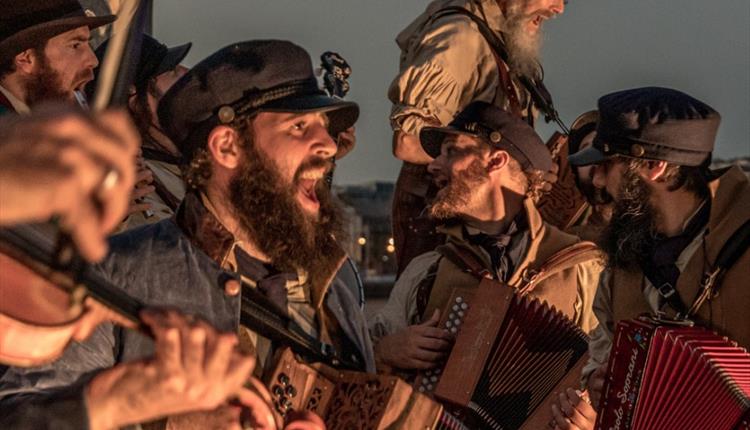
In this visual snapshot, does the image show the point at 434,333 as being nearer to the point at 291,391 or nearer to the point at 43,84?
the point at 43,84

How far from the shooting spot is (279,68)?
3859 millimetres

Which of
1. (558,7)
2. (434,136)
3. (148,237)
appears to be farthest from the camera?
(558,7)

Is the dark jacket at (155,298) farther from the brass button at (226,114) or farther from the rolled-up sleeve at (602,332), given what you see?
the rolled-up sleeve at (602,332)

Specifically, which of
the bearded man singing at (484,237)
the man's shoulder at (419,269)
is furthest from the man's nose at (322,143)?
the man's shoulder at (419,269)

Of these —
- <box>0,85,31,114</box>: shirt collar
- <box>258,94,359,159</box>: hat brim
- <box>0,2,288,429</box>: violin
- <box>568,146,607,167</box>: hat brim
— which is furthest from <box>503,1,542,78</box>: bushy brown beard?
<box>0,2,288,429</box>: violin

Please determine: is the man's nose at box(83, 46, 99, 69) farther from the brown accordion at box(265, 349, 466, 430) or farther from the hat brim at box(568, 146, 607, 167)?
the brown accordion at box(265, 349, 466, 430)

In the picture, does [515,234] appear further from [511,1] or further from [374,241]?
[374,241]

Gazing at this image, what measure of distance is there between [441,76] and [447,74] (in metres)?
0.03

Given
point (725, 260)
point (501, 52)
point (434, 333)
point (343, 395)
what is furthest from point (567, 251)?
point (343, 395)

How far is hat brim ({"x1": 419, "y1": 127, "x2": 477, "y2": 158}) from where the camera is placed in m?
6.17

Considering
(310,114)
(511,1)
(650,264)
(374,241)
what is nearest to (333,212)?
(310,114)

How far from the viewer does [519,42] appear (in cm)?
726

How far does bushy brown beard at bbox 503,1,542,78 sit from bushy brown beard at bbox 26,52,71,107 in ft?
9.03

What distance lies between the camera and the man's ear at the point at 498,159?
20.0 ft
